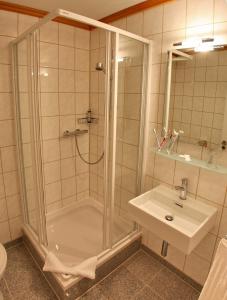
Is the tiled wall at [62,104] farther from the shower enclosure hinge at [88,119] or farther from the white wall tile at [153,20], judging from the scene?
the white wall tile at [153,20]

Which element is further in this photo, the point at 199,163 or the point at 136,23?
the point at 136,23

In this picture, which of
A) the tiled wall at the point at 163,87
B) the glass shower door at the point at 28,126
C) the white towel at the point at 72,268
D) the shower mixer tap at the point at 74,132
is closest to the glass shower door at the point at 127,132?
the tiled wall at the point at 163,87

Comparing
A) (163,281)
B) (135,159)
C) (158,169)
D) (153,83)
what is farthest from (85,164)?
(163,281)

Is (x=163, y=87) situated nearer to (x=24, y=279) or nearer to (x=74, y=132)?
(x=74, y=132)

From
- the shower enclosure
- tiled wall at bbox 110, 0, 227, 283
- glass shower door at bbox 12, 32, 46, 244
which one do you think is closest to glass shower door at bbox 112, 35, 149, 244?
the shower enclosure

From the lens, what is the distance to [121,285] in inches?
67.5

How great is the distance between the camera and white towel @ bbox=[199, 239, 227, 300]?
1.12m

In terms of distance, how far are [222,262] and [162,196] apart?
0.68m

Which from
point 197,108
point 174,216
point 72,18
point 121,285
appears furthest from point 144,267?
point 72,18

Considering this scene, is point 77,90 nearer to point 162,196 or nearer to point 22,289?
point 162,196

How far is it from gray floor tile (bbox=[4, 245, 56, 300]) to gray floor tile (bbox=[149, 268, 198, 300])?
2.81 feet

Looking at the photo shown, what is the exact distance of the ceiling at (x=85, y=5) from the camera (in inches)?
64.5

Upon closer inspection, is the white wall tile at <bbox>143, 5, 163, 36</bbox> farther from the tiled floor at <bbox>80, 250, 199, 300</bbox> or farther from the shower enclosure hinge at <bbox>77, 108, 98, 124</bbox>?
the tiled floor at <bbox>80, 250, 199, 300</bbox>

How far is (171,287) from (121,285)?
→ 43 cm
